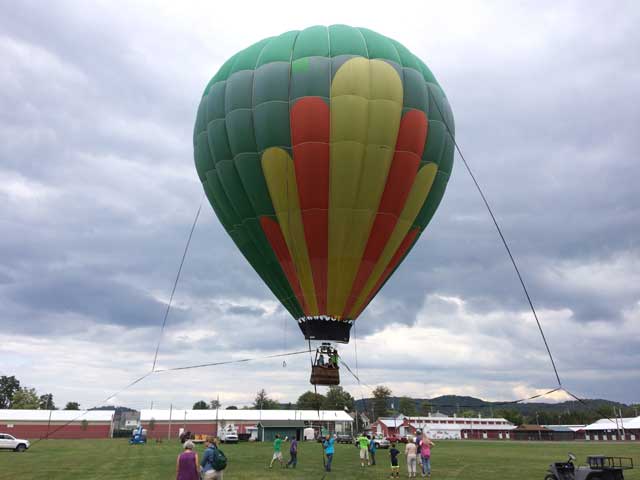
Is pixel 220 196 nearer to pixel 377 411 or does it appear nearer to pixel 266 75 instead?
pixel 266 75

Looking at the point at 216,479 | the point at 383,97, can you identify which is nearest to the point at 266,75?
the point at 383,97

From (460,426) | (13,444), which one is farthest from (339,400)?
(13,444)

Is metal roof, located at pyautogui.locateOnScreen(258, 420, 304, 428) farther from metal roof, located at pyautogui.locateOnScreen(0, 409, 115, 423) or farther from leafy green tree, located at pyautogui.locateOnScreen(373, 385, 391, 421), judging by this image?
leafy green tree, located at pyautogui.locateOnScreen(373, 385, 391, 421)

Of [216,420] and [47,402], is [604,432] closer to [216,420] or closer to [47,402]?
[216,420]

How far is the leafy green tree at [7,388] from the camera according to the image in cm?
10306

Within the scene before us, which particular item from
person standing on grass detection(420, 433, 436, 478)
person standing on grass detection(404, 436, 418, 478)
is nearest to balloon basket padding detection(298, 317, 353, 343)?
person standing on grass detection(404, 436, 418, 478)

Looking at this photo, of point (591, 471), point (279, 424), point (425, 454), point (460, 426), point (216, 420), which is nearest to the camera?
point (591, 471)

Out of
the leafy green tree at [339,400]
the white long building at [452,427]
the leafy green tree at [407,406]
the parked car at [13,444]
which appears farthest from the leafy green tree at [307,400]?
the parked car at [13,444]

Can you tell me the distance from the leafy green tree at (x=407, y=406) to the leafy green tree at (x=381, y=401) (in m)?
8.73

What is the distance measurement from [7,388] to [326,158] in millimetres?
112454

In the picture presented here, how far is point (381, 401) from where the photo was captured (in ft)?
354

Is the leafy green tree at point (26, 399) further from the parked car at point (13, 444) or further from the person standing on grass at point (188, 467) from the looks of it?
the person standing on grass at point (188, 467)

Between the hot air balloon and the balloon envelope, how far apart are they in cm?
3

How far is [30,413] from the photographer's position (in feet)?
220
